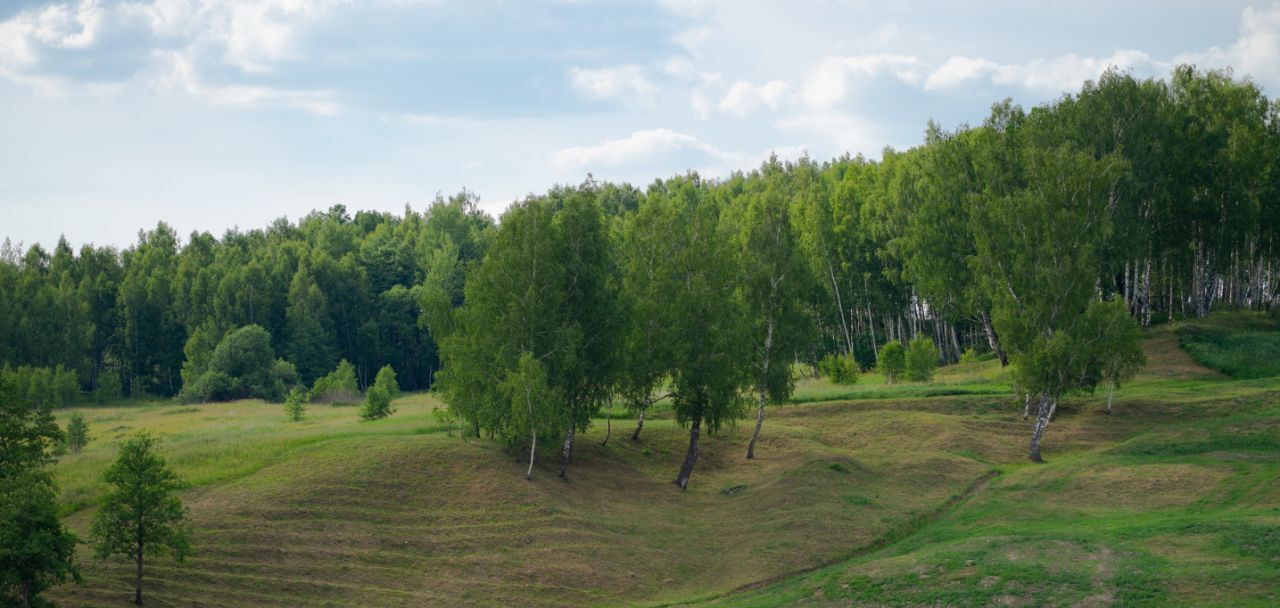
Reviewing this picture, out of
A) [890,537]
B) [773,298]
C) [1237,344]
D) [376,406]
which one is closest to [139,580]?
[890,537]

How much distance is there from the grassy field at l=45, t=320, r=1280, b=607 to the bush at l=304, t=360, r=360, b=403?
3182 cm

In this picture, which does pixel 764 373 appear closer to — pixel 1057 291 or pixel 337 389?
pixel 1057 291

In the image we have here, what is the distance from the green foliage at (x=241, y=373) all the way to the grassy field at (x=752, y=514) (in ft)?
148

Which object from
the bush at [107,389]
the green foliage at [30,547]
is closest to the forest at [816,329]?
the green foliage at [30,547]

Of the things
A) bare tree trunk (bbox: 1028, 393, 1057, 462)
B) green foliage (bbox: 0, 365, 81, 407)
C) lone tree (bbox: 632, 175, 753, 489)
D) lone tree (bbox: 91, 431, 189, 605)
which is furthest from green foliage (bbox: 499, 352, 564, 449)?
green foliage (bbox: 0, 365, 81, 407)

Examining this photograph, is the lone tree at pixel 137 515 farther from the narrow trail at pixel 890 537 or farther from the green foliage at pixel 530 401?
the narrow trail at pixel 890 537

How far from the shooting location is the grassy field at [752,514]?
3020cm

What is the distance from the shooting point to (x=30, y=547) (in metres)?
25.1

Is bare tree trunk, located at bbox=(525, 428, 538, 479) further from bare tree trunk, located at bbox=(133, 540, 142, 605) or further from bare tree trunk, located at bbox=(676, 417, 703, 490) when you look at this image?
bare tree trunk, located at bbox=(133, 540, 142, 605)

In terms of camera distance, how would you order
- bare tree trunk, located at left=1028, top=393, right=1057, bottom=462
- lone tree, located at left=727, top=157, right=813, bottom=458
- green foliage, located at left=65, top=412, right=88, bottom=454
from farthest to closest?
lone tree, located at left=727, top=157, right=813, bottom=458, green foliage, located at left=65, top=412, right=88, bottom=454, bare tree trunk, located at left=1028, top=393, right=1057, bottom=462

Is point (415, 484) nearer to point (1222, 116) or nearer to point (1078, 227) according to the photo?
point (1078, 227)

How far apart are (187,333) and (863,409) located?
Result: 290 ft

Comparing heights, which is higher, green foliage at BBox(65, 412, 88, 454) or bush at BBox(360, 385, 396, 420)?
bush at BBox(360, 385, 396, 420)

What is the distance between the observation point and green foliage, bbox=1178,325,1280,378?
6278 centimetres
